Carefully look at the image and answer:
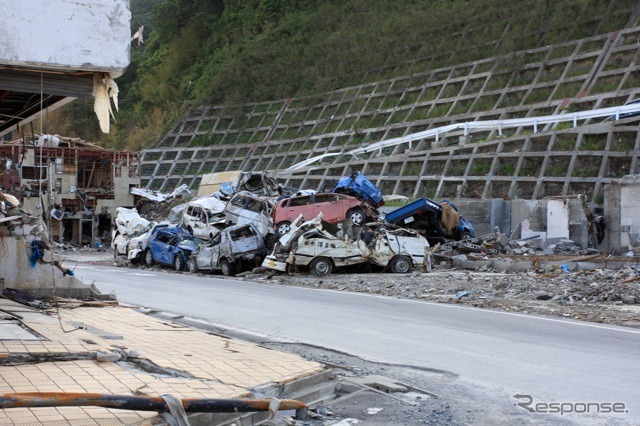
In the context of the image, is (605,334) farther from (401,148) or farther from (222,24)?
(222,24)

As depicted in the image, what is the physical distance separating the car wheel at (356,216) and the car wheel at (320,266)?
3.23 meters

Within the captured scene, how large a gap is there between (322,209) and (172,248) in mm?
6500

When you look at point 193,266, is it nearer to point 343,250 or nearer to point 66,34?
point 343,250

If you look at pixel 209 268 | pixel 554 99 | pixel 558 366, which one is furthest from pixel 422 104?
pixel 558 366

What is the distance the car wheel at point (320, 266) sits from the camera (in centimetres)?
2331

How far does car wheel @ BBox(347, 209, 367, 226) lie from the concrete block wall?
7984 millimetres

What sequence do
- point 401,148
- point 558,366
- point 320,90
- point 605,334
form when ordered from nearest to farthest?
point 558,366 → point 605,334 → point 401,148 → point 320,90

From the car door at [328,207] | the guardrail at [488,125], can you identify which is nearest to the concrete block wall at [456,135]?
the guardrail at [488,125]

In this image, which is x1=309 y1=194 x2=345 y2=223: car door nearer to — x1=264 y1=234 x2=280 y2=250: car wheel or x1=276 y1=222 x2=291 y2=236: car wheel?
x1=276 y1=222 x2=291 y2=236: car wheel

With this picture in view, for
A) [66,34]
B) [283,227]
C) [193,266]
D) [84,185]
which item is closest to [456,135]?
[283,227]

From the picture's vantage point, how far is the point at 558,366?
8.91m

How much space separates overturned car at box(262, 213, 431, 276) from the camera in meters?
23.3

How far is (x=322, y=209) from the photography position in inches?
1057

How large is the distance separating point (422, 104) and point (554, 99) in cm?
838
